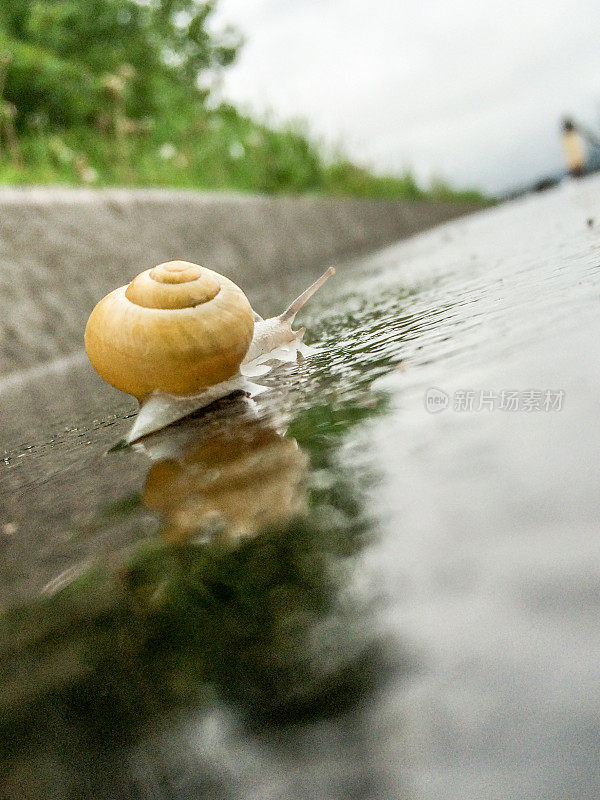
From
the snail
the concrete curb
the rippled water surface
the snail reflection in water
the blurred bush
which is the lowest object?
the rippled water surface

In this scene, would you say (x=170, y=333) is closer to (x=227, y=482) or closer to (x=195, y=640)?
(x=227, y=482)

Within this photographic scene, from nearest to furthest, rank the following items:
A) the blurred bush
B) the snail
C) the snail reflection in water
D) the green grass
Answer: the snail reflection in water → the snail → the green grass → the blurred bush

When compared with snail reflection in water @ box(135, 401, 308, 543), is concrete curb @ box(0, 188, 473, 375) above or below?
above

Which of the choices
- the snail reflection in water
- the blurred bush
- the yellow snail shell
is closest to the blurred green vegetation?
the blurred bush

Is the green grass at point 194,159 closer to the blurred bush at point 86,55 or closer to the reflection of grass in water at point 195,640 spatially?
the blurred bush at point 86,55

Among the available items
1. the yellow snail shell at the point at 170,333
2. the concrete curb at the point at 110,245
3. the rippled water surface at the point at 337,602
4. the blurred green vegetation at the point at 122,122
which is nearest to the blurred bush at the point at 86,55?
the blurred green vegetation at the point at 122,122

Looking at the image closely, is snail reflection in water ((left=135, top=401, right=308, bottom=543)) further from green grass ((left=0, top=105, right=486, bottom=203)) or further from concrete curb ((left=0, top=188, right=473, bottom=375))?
green grass ((left=0, top=105, right=486, bottom=203))

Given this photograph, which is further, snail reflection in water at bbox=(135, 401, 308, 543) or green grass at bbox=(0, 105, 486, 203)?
green grass at bbox=(0, 105, 486, 203)

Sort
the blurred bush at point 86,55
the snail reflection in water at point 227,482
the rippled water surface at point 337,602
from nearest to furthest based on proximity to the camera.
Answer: the rippled water surface at point 337,602, the snail reflection in water at point 227,482, the blurred bush at point 86,55

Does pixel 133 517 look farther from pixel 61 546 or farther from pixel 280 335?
pixel 280 335
